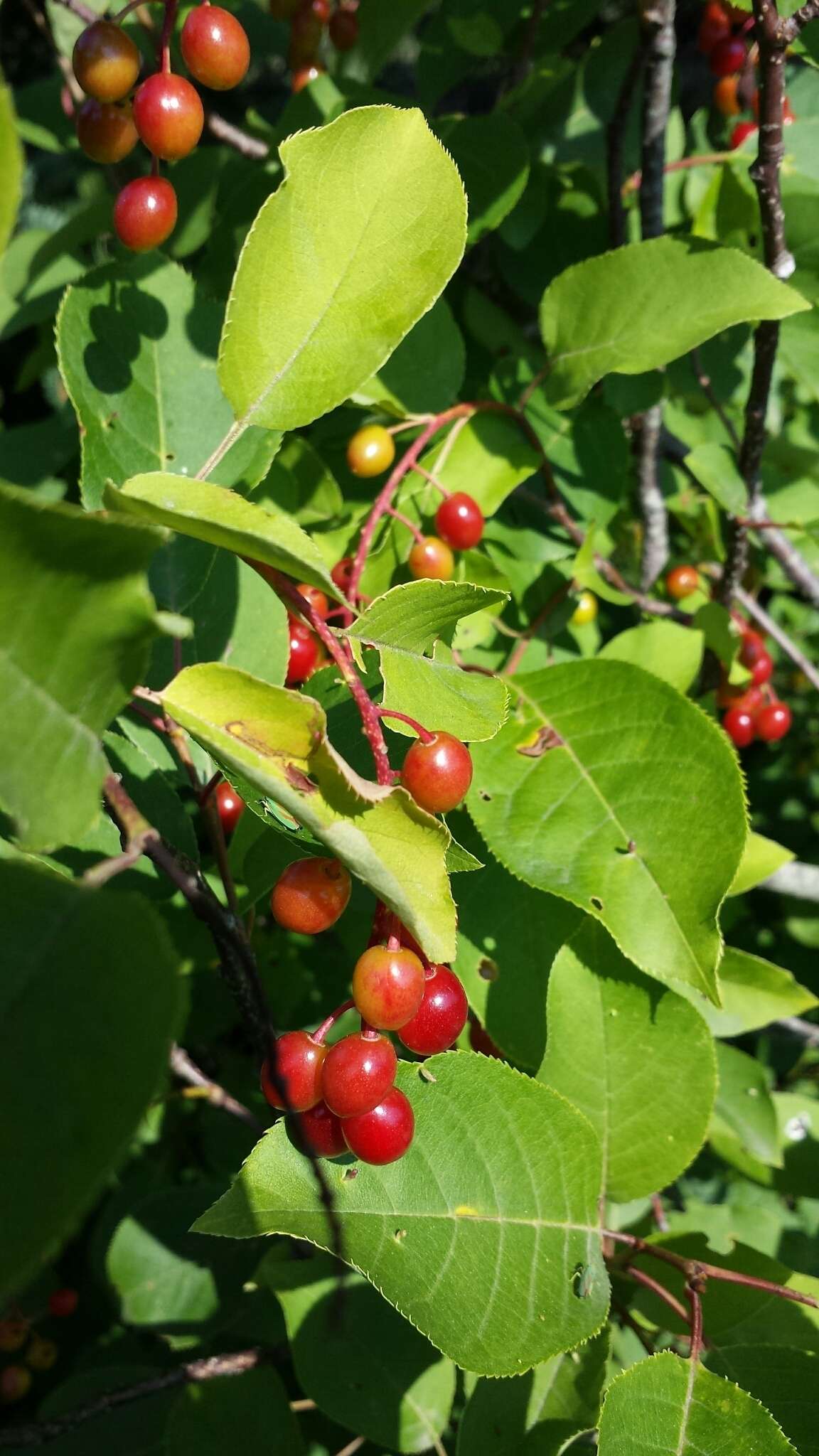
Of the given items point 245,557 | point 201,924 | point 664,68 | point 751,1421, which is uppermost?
point 664,68

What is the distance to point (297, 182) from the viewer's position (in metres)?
0.88

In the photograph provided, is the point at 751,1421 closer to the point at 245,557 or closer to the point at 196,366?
the point at 245,557

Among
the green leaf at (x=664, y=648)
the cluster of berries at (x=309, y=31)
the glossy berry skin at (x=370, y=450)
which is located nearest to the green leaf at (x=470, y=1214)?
the green leaf at (x=664, y=648)

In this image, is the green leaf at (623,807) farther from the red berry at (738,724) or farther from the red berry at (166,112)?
the red berry at (166,112)

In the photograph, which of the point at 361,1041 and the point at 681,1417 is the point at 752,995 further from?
the point at 361,1041

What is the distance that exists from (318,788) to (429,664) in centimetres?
27

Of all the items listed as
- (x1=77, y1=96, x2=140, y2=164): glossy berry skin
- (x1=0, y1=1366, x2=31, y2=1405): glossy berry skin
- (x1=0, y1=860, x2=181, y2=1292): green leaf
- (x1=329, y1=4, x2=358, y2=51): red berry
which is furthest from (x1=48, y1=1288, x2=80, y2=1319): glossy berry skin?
(x1=329, y1=4, x2=358, y2=51): red berry

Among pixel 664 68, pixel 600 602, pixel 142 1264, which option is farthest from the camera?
pixel 600 602

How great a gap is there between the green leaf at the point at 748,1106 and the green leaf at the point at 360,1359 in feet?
2.10

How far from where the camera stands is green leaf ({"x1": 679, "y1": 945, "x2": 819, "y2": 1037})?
1558 millimetres

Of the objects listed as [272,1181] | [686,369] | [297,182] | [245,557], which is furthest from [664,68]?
[272,1181]

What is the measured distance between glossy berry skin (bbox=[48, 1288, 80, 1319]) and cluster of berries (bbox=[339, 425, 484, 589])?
1.87 metres

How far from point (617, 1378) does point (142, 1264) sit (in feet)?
3.29

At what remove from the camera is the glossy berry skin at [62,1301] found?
226 cm
